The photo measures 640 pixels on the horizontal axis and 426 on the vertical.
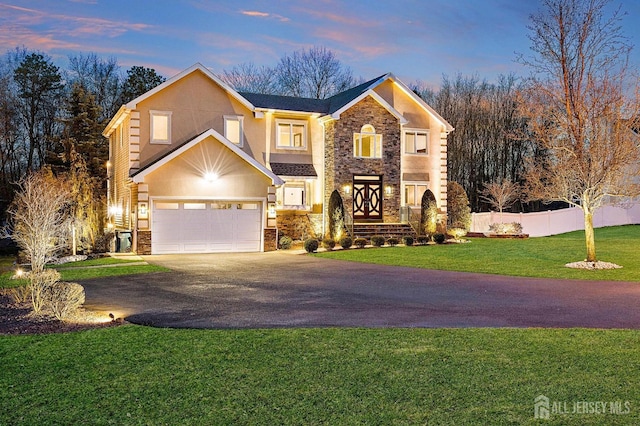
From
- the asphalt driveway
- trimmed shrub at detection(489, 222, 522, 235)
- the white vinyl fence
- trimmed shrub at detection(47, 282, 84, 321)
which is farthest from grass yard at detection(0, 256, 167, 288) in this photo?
the white vinyl fence

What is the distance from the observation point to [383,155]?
Result: 28219 millimetres

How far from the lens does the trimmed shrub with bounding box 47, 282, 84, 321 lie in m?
9.08

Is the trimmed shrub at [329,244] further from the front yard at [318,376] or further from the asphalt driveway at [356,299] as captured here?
the front yard at [318,376]

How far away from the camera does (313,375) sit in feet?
19.9

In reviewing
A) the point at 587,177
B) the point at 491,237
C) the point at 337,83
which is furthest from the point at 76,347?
the point at 337,83

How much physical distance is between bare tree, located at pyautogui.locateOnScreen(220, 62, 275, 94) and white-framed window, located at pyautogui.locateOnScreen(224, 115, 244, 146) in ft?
72.3

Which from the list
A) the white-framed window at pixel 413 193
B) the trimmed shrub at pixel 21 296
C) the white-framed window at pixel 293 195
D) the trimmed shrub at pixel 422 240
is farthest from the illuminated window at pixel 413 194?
the trimmed shrub at pixel 21 296

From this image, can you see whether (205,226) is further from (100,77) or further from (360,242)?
(100,77)

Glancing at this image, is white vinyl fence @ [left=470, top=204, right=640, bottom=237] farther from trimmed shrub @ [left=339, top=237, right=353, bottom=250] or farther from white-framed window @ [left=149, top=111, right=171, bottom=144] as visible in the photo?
white-framed window @ [left=149, top=111, right=171, bottom=144]

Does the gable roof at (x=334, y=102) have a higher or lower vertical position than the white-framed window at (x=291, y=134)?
higher

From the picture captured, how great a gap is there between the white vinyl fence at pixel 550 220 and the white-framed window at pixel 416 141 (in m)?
5.98

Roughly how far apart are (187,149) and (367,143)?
9.71 meters

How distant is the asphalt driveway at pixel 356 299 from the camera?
9.18 metres

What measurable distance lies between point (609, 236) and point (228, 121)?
835 inches
